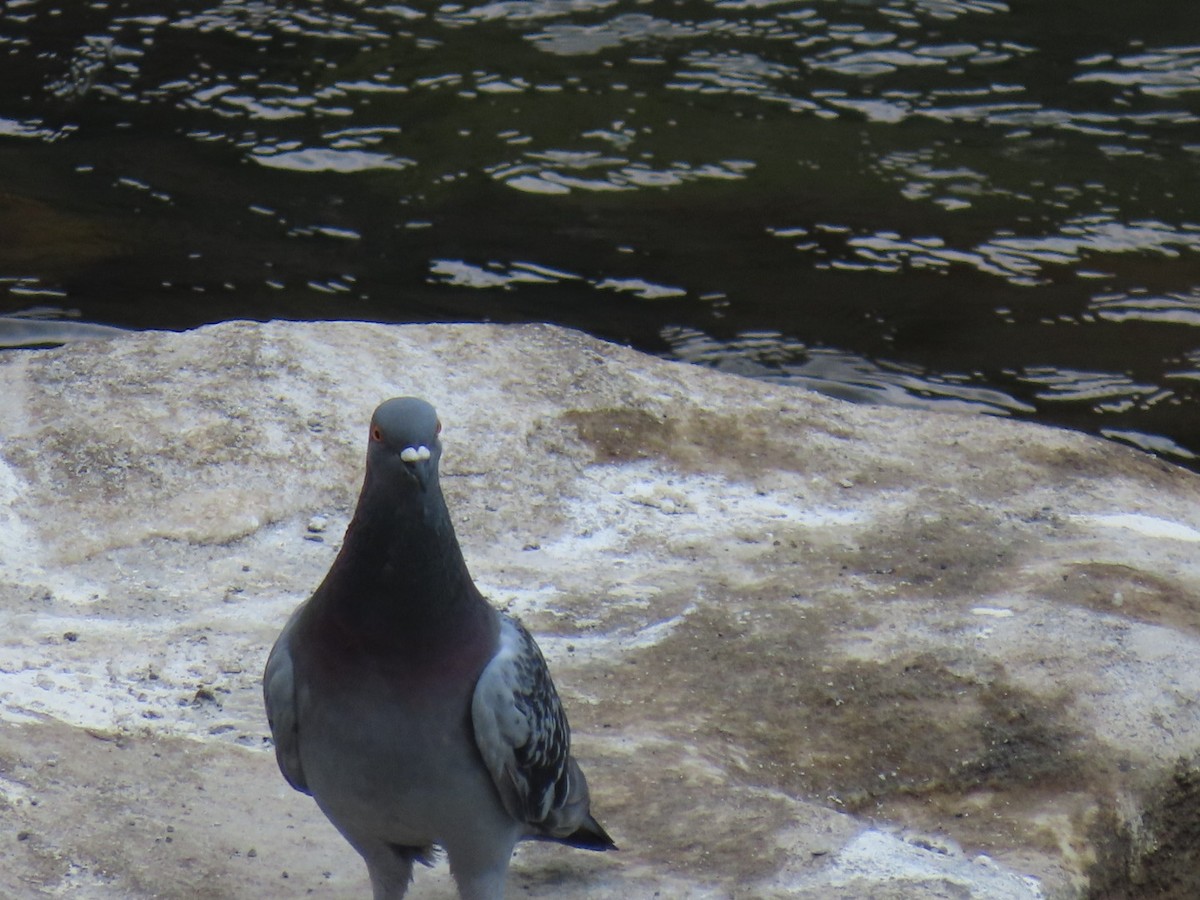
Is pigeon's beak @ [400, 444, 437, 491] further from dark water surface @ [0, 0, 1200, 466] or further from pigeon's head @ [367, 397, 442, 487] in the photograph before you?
dark water surface @ [0, 0, 1200, 466]

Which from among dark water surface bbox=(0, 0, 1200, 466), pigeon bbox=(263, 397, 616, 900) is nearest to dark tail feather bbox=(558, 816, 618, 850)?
pigeon bbox=(263, 397, 616, 900)

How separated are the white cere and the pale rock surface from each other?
1103mm

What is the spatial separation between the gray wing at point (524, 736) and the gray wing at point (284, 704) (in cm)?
40

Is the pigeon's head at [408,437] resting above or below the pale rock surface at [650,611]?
above

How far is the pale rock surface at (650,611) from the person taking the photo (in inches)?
143

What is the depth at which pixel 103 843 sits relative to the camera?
3.44 meters

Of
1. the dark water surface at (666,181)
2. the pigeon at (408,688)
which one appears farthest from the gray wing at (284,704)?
the dark water surface at (666,181)

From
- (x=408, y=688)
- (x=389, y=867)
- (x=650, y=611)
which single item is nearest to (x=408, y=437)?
(x=408, y=688)

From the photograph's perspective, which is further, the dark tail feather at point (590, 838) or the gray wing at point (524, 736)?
the dark tail feather at point (590, 838)

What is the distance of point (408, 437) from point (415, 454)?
4 centimetres

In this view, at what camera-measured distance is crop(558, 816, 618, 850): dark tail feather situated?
3.46 meters

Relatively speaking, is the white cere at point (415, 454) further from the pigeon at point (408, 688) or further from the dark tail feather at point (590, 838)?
the dark tail feather at point (590, 838)

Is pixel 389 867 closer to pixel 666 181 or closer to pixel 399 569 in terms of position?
pixel 399 569

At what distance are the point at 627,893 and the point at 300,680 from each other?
2.98ft
